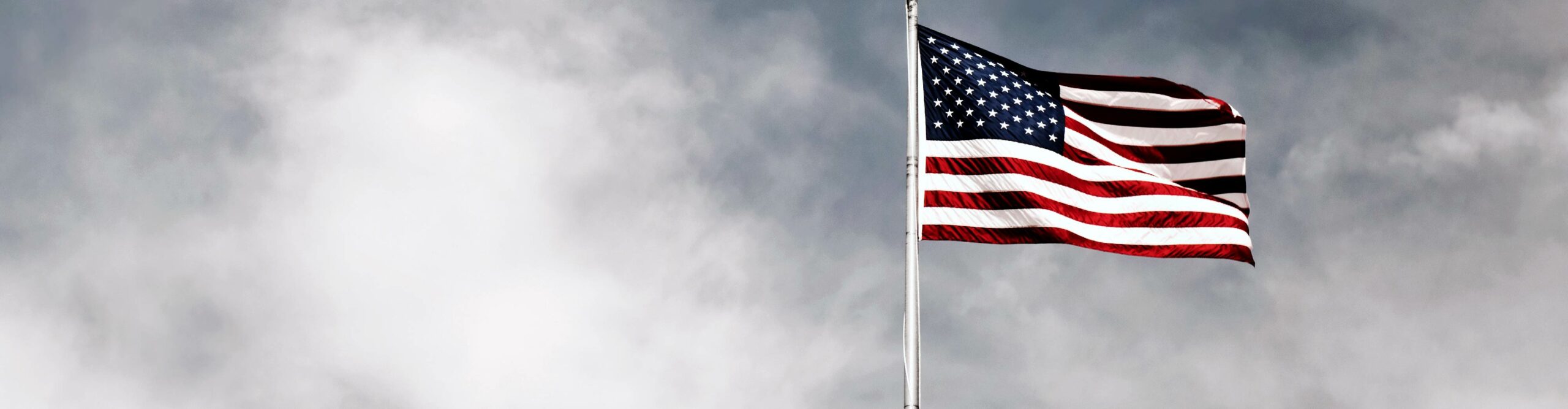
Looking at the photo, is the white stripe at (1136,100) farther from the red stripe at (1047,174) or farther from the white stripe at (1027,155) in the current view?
the red stripe at (1047,174)

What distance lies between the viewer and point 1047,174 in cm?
2388

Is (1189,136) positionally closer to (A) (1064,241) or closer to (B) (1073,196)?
(B) (1073,196)

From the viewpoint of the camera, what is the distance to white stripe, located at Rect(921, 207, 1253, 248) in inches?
883

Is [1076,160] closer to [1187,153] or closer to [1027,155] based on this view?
[1027,155]

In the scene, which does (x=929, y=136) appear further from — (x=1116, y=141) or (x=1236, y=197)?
(x=1236, y=197)

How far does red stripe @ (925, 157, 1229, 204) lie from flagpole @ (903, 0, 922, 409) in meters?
0.58

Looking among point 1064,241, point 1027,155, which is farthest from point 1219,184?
point 1027,155

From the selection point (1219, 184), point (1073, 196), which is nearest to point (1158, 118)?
point (1219, 184)

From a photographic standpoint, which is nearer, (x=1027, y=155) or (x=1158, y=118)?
(x=1027, y=155)

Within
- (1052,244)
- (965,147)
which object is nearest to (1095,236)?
(1052,244)

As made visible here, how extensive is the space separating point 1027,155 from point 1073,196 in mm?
1136

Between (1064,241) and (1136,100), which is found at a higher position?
(1136,100)

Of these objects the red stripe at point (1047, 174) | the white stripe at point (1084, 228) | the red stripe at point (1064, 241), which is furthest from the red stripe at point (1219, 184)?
the red stripe at point (1064, 241)

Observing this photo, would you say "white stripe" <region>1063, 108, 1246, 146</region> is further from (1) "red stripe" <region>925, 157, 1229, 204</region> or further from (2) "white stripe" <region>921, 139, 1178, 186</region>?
(1) "red stripe" <region>925, 157, 1229, 204</region>
